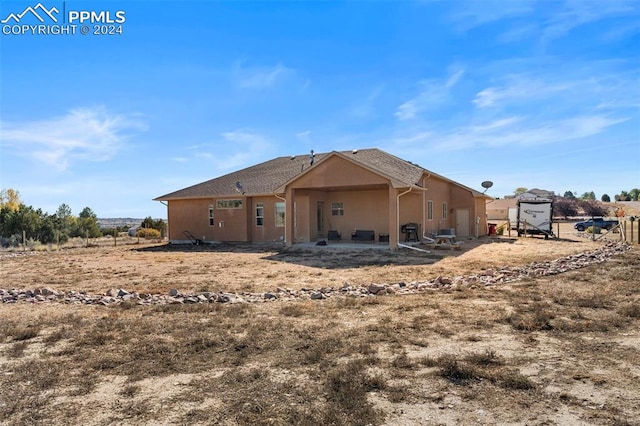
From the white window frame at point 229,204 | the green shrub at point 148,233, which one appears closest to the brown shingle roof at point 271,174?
the white window frame at point 229,204

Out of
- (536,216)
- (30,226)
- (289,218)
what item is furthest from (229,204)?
(536,216)

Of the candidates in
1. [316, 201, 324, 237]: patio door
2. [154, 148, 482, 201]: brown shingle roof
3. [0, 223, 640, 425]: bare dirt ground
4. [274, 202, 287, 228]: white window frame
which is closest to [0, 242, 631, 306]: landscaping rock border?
[0, 223, 640, 425]: bare dirt ground

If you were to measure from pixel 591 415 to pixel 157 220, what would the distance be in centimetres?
3566

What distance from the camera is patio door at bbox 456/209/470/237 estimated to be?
90.6 feet

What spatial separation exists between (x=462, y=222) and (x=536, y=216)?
A: 473 cm

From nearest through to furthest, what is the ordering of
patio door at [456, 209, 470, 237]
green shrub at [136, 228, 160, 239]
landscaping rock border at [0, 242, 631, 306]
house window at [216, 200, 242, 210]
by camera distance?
landscaping rock border at [0, 242, 631, 306] → house window at [216, 200, 242, 210] → patio door at [456, 209, 470, 237] → green shrub at [136, 228, 160, 239]

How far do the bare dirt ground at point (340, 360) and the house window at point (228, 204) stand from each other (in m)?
16.4

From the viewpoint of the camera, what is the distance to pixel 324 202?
24219 millimetres

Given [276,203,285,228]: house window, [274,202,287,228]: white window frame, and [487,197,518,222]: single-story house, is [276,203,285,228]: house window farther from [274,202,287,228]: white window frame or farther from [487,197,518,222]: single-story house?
[487,197,518,222]: single-story house

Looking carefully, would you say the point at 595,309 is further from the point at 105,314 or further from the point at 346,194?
the point at 346,194

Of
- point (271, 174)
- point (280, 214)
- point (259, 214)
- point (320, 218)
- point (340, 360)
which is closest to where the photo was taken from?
point (340, 360)

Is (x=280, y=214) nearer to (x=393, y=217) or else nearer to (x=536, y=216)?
(x=393, y=217)

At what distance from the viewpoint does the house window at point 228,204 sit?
82.0 feet

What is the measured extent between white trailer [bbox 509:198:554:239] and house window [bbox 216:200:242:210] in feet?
58.8
